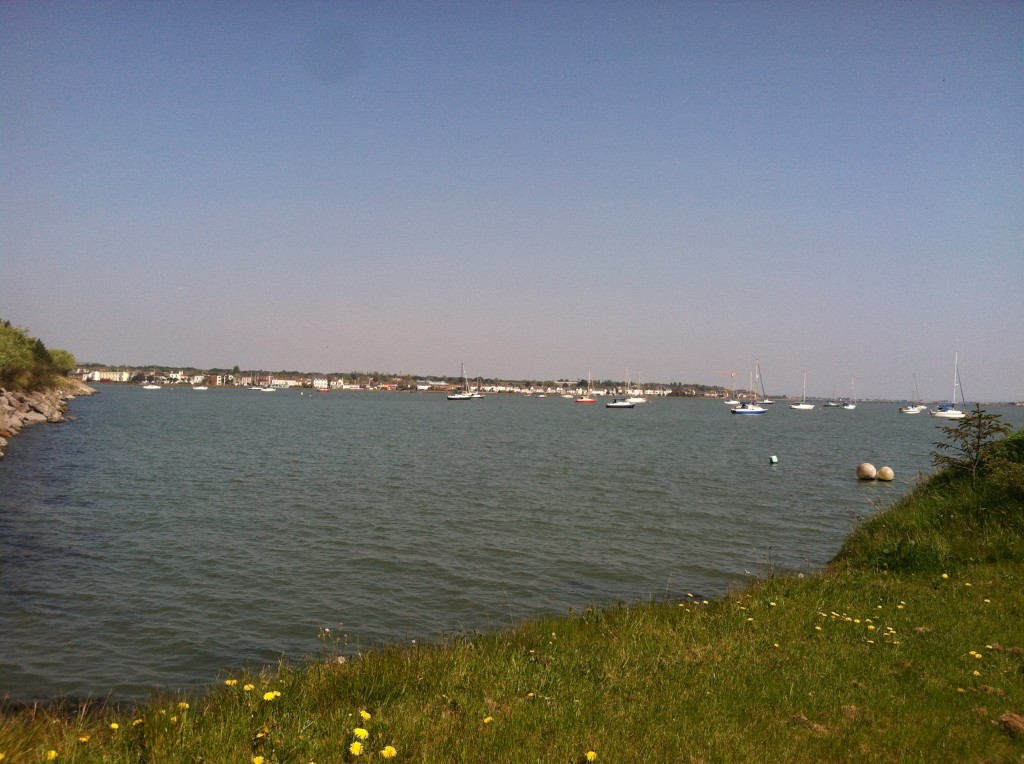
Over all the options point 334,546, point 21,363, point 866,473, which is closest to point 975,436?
point 334,546

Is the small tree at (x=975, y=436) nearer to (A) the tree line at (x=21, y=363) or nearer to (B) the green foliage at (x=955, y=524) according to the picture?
(B) the green foliage at (x=955, y=524)

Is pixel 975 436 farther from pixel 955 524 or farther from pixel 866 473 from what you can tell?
pixel 866 473

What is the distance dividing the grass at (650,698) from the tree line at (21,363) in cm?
7752

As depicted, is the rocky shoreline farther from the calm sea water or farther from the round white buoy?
the round white buoy

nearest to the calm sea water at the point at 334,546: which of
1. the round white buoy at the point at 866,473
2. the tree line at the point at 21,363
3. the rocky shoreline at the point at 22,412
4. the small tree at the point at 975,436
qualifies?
the round white buoy at the point at 866,473

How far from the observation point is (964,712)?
714 centimetres

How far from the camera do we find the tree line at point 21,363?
75.7 metres

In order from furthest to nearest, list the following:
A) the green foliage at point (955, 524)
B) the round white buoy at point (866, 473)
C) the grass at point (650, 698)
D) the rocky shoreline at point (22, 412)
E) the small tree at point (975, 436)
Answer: the rocky shoreline at point (22, 412), the round white buoy at point (866, 473), the small tree at point (975, 436), the green foliage at point (955, 524), the grass at point (650, 698)

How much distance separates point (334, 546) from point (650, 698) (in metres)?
16.5

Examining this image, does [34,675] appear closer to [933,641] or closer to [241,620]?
[241,620]

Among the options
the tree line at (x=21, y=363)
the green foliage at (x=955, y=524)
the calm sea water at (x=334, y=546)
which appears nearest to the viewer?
the calm sea water at (x=334, y=546)

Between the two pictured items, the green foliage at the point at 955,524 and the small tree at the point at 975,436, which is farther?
the small tree at the point at 975,436

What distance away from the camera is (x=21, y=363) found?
3273 inches

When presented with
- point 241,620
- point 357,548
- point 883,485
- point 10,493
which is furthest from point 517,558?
point 883,485
